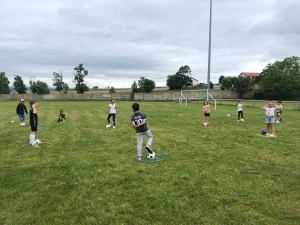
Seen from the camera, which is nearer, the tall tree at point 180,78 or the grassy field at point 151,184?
the grassy field at point 151,184

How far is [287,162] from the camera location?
24.0ft

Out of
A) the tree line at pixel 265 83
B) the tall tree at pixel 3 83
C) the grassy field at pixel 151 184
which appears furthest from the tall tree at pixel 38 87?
the grassy field at pixel 151 184

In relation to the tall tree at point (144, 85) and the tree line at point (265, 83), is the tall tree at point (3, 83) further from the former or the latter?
the tall tree at point (144, 85)

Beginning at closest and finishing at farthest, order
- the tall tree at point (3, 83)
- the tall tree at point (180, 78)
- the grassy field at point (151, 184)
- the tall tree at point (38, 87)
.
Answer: the grassy field at point (151, 184) → the tall tree at point (3, 83) → the tall tree at point (38, 87) → the tall tree at point (180, 78)

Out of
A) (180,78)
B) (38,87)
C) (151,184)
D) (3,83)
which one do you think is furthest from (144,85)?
(151,184)

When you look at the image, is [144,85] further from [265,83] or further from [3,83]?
[3,83]

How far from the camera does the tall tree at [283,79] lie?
59.2 m

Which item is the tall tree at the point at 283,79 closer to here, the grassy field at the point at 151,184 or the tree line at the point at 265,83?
the tree line at the point at 265,83

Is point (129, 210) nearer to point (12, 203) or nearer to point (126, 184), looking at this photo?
point (126, 184)

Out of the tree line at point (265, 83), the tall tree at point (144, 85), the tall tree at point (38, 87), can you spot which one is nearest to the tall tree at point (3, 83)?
the tree line at point (265, 83)

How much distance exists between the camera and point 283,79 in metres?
59.4

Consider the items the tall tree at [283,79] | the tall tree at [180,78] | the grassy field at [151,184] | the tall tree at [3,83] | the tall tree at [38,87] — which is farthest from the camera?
the tall tree at [180,78]

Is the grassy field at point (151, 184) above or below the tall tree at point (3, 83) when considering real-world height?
below

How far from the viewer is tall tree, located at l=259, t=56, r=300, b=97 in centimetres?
5919
